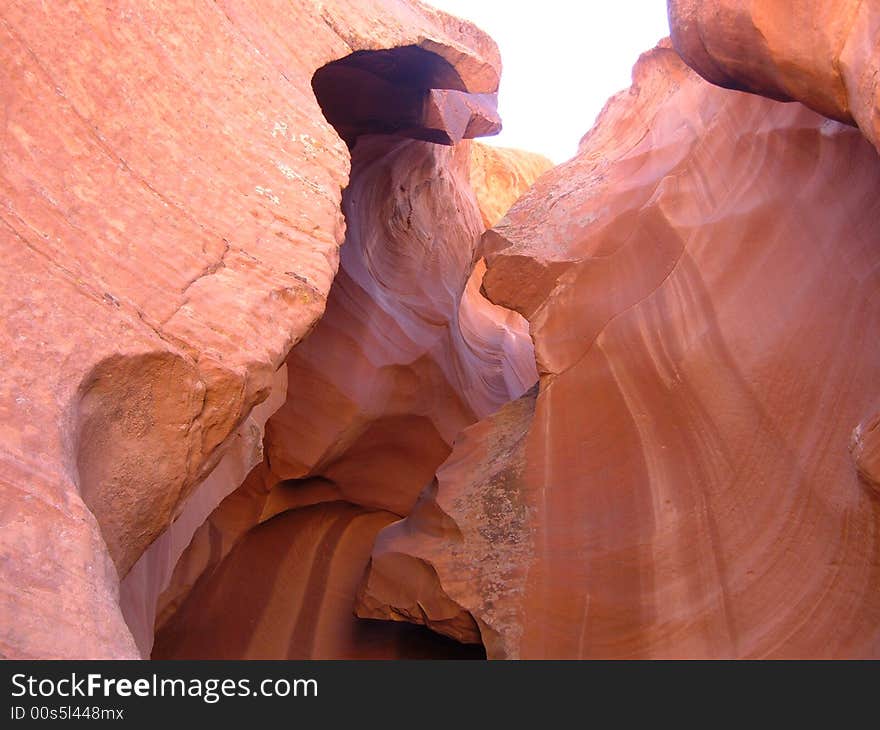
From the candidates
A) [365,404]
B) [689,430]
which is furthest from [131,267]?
[365,404]

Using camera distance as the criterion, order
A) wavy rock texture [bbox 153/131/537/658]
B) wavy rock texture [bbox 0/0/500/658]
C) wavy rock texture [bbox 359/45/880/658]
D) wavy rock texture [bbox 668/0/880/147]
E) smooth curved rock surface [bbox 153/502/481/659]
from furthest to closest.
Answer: wavy rock texture [bbox 153/131/537/658] → smooth curved rock surface [bbox 153/502/481/659] → wavy rock texture [bbox 359/45/880/658] → wavy rock texture [bbox 668/0/880/147] → wavy rock texture [bbox 0/0/500/658]

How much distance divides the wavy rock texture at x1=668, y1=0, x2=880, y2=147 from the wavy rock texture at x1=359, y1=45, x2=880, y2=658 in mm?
774

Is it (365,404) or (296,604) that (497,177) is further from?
(296,604)

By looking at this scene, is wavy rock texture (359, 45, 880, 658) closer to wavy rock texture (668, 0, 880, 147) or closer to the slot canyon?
the slot canyon

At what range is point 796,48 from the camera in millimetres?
3309

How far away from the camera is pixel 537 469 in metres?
4.97

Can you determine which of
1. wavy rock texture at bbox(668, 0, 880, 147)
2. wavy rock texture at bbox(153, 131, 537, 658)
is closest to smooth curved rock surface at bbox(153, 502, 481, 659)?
wavy rock texture at bbox(153, 131, 537, 658)

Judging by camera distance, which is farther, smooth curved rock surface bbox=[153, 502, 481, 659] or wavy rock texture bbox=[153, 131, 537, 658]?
wavy rock texture bbox=[153, 131, 537, 658]

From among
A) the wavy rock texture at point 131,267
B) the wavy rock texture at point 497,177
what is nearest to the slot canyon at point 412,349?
the wavy rock texture at point 131,267

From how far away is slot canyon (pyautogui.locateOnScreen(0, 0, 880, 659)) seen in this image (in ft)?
8.67

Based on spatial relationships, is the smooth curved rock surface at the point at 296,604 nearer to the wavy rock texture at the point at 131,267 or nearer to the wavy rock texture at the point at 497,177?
the wavy rock texture at the point at 131,267

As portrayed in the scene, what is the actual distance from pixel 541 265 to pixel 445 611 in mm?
2164

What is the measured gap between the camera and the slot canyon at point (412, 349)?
104 inches

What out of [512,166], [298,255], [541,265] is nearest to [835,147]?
[541,265]
